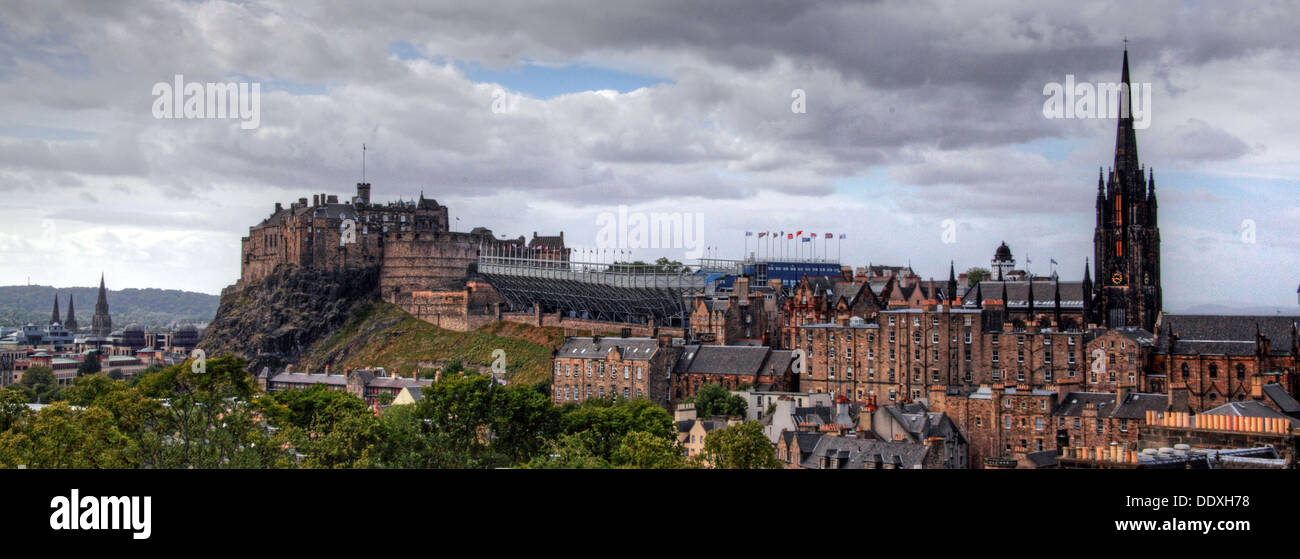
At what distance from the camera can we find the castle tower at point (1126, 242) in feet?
278

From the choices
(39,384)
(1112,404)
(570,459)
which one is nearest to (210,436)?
(570,459)

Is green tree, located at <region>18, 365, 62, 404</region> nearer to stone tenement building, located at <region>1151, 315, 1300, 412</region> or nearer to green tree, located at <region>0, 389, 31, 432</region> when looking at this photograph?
green tree, located at <region>0, 389, 31, 432</region>

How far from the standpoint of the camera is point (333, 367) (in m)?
123

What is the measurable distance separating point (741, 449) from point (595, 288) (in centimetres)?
6896

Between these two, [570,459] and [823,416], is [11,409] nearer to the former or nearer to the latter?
[570,459]

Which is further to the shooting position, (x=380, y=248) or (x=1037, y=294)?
(x=380, y=248)

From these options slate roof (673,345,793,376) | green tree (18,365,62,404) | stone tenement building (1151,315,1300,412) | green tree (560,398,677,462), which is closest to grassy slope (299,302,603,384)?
slate roof (673,345,793,376)

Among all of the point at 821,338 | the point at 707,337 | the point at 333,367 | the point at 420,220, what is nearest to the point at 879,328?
the point at 821,338

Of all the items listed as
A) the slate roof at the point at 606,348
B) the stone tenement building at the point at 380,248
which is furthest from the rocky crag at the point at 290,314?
the slate roof at the point at 606,348

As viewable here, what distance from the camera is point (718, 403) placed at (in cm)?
7444

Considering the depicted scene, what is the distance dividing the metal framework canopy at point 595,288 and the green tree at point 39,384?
156ft

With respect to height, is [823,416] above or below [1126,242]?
below
